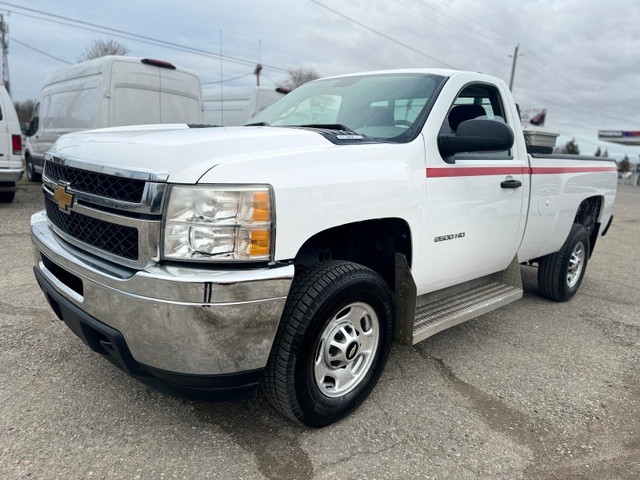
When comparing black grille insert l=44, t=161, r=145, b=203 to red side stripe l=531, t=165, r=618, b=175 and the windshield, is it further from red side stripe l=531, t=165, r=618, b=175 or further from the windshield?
red side stripe l=531, t=165, r=618, b=175

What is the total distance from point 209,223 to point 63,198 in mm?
998

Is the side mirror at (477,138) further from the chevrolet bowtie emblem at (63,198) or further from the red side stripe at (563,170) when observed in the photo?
the chevrolet bowtie emblem at (63,198)

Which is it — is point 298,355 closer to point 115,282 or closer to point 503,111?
point 115,282

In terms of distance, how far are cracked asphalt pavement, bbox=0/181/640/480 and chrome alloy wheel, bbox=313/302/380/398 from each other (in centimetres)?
23

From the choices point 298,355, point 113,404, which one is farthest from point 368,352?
point 113,404

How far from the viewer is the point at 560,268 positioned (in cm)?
479

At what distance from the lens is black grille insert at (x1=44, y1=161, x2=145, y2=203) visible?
82.5 inches

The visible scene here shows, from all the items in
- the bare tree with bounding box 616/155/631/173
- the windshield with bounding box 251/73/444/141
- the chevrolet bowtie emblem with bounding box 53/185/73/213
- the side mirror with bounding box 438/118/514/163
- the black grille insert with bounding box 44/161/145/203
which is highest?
the windshield with bounding box 251/73/444/141

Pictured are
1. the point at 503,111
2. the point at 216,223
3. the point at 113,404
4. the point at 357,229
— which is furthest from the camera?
the point at 503,111

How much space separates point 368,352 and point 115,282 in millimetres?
1383

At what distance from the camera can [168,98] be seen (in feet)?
31.1

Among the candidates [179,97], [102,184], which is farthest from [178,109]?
[102,184]

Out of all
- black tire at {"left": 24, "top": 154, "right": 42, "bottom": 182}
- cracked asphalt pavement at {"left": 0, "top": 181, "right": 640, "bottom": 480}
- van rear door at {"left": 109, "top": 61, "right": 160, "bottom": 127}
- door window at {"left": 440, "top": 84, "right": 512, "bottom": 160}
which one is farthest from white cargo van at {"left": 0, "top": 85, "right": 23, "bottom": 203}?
door window at {"left": 440, "top": 84, "right": 512, "bottom": 160}

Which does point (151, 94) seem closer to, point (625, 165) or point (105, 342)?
point (105, 342)
